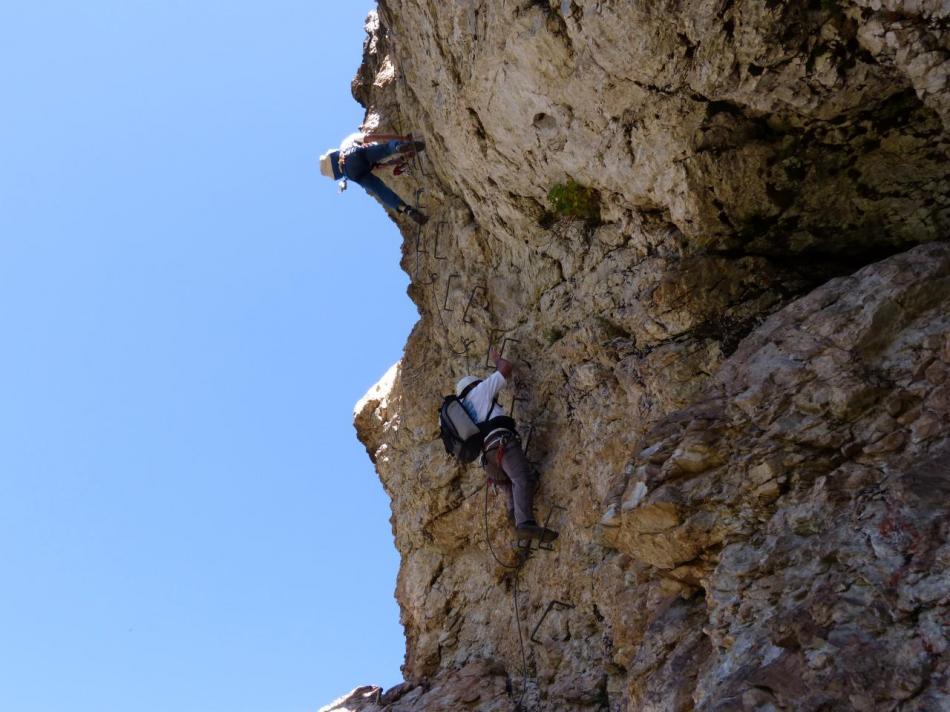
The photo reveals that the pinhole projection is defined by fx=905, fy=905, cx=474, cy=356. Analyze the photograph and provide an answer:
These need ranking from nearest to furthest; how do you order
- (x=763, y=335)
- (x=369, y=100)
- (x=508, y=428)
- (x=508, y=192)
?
(x=763, y=335) < (x=508, y=428) < (x=508, y=192) < (x=369, y=100)

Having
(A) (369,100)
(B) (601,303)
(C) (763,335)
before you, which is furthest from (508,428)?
(A) (369,100)

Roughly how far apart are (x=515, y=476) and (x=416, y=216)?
5725 millimetres

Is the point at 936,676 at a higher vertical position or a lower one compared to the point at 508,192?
lower

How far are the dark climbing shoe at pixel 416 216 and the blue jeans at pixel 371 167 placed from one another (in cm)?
15

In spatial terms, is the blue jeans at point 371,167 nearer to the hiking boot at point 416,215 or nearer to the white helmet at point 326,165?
the hiking boot at point 416,215

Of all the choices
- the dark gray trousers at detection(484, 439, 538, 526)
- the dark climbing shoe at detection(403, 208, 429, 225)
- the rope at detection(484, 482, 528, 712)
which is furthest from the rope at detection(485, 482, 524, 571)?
the dark climbing shoe at detection(403, 208, 429, 225)

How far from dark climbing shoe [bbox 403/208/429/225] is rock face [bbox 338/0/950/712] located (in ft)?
4.97

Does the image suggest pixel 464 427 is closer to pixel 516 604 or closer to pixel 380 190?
pixel 516 604

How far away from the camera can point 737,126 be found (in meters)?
8.14

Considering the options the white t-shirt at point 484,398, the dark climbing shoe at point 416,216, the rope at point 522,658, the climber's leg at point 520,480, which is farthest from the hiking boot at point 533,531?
the dark climbing shoe at point 416,216

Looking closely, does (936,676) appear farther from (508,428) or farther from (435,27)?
(435,27)

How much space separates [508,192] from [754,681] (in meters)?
7.51

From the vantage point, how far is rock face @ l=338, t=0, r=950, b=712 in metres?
6.02

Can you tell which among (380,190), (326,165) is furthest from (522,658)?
(326,165)
